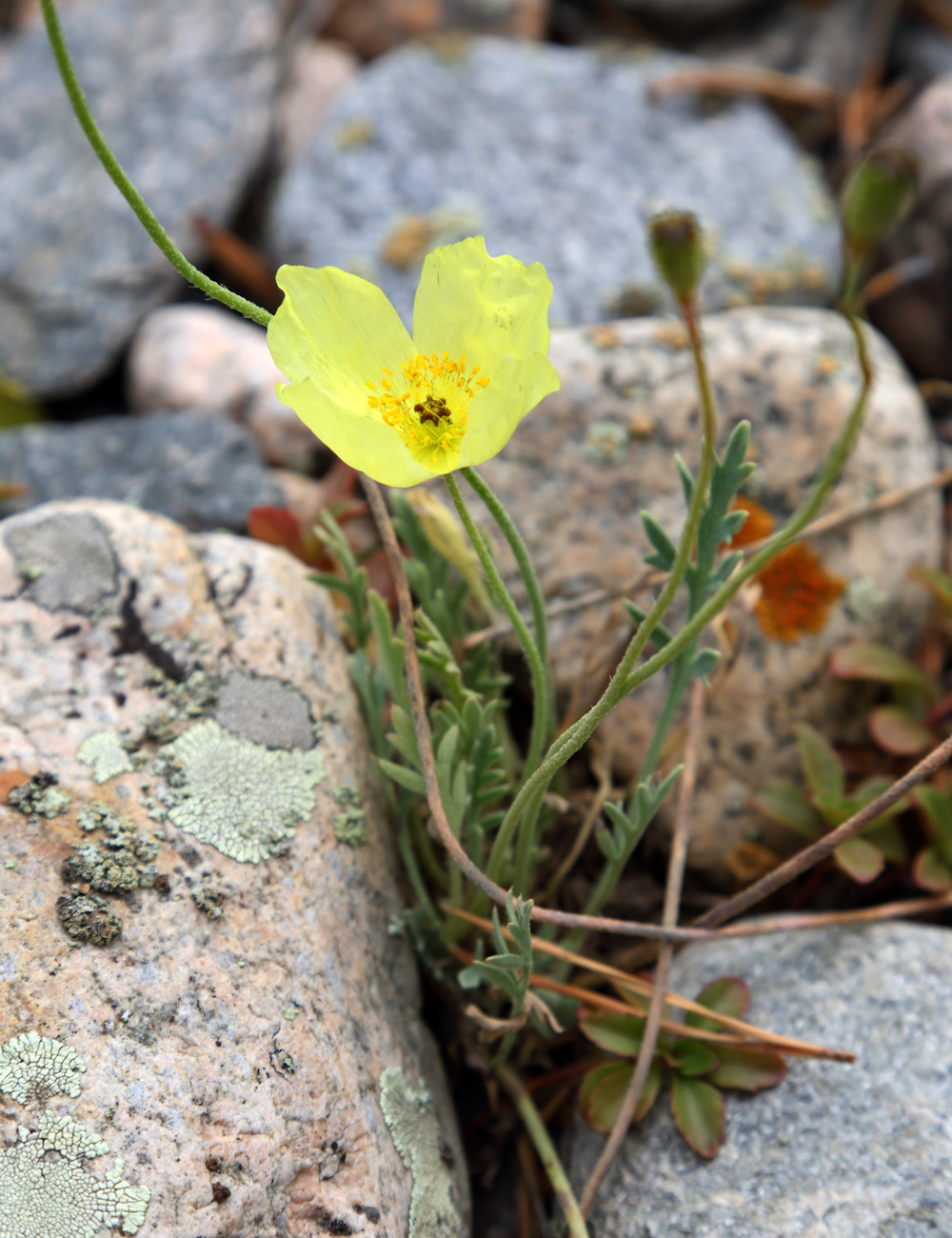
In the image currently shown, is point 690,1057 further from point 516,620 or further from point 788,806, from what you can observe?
point 516,620

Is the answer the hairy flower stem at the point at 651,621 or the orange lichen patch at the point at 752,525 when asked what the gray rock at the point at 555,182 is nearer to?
the orange lichen patch at the point at 752,525

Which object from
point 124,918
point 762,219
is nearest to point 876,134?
point 762,219

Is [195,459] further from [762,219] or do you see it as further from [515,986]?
[762,219]

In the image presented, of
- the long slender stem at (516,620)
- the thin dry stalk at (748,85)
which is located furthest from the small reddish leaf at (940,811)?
the thin dry stalk at (748,85)

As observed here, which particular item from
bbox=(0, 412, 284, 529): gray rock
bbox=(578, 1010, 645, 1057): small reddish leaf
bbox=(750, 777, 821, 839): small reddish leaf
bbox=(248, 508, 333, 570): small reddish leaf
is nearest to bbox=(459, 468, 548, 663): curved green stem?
bbox=(578, 1010, 645, 1057): small reddish leaf

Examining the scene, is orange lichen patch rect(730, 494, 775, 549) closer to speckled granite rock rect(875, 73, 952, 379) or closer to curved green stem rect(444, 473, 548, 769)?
curved green stem rect(444, 473, 548, 769)

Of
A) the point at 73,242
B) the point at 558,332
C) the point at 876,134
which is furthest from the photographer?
the point at 876,134

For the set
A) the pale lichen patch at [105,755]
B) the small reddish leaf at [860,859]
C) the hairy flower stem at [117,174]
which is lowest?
the small reddish leaf at [860,859]
